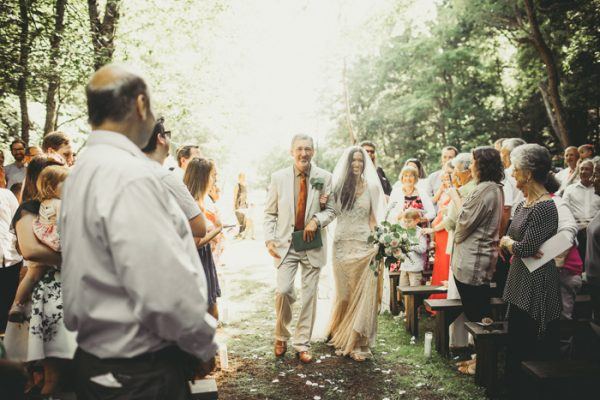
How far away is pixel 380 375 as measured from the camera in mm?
4898

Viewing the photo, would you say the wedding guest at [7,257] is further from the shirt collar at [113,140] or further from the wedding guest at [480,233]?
the wedding guest at [480,233]

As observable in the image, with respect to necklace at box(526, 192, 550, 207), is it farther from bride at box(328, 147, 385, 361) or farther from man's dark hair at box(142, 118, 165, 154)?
man's dark hair at box(142, 118, 165, 154)

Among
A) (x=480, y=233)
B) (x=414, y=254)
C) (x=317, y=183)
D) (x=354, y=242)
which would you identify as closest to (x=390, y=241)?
(x=354, y=242)

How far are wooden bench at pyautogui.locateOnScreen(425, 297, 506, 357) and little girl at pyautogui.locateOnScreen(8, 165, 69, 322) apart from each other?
158 inches

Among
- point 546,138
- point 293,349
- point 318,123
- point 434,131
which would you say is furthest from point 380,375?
point 318,123

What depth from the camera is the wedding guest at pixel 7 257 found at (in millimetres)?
5176

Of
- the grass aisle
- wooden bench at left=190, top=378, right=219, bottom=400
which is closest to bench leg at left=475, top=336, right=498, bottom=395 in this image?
the grass aisle

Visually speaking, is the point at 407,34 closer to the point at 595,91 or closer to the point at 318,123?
the point at 318,123

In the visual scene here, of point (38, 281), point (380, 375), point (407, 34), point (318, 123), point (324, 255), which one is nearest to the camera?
point (38, 281)

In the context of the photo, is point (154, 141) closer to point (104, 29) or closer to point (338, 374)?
point (338, 374)

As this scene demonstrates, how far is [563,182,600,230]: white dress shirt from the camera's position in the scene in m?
7.13

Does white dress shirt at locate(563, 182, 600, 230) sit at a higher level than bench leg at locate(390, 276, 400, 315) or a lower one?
higher

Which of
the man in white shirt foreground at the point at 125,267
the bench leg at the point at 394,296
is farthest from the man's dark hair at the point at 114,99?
the bench leg at the point at 394,296

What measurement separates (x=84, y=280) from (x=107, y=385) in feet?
1.40
